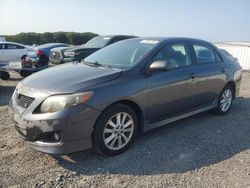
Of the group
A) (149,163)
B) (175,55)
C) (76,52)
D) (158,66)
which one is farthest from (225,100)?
(76,52)

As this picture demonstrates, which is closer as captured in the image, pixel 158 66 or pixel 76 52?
pixel 158 66

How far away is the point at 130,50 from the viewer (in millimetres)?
4961

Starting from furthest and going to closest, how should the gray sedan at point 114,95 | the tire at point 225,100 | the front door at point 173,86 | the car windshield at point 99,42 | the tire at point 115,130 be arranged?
1. the car windshield at point 99,42
2. the tire at point 225,100
3. the front door at point 173,86
4. the tire at point 115,130
5. the gray sedan at point 114,95

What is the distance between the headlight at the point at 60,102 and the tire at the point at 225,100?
3608mm

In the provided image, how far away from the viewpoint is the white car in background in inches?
402

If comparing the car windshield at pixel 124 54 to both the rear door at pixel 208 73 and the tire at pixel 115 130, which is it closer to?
the tire at pixel 115 130

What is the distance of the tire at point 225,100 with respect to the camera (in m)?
6.23

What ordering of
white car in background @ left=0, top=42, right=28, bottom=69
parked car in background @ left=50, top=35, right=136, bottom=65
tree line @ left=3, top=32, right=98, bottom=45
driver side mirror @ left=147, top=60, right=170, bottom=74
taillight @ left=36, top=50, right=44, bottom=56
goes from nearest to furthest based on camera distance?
driver side mirror @ left=147, top=60, right=170, bottom=74 < white car in background @ left=0, top=42, right=28, bottom=69 < parked car in background @ left=50, top=35, right=136, bottom=65 < taillight @ left=36, top=50, right=44, bottom=56 < tree line @ left=3, top=32, right=98, bottom=45

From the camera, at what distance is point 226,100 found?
6410 mm

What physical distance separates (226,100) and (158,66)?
2.73m

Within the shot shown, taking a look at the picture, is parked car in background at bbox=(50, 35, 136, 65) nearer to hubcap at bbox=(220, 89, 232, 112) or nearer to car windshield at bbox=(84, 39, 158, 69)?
car windshield at bbox=(84, 39, 158, 69)

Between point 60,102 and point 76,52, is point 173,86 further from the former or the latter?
point 76,52

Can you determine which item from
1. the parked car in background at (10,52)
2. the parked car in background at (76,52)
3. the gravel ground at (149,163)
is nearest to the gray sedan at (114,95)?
the gravel ground at (149,163)

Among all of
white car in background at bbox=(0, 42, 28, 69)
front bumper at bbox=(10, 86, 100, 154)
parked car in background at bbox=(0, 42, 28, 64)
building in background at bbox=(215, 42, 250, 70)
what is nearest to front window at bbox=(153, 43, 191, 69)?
front bumper at bbox=(10, 86, 100, 154)
